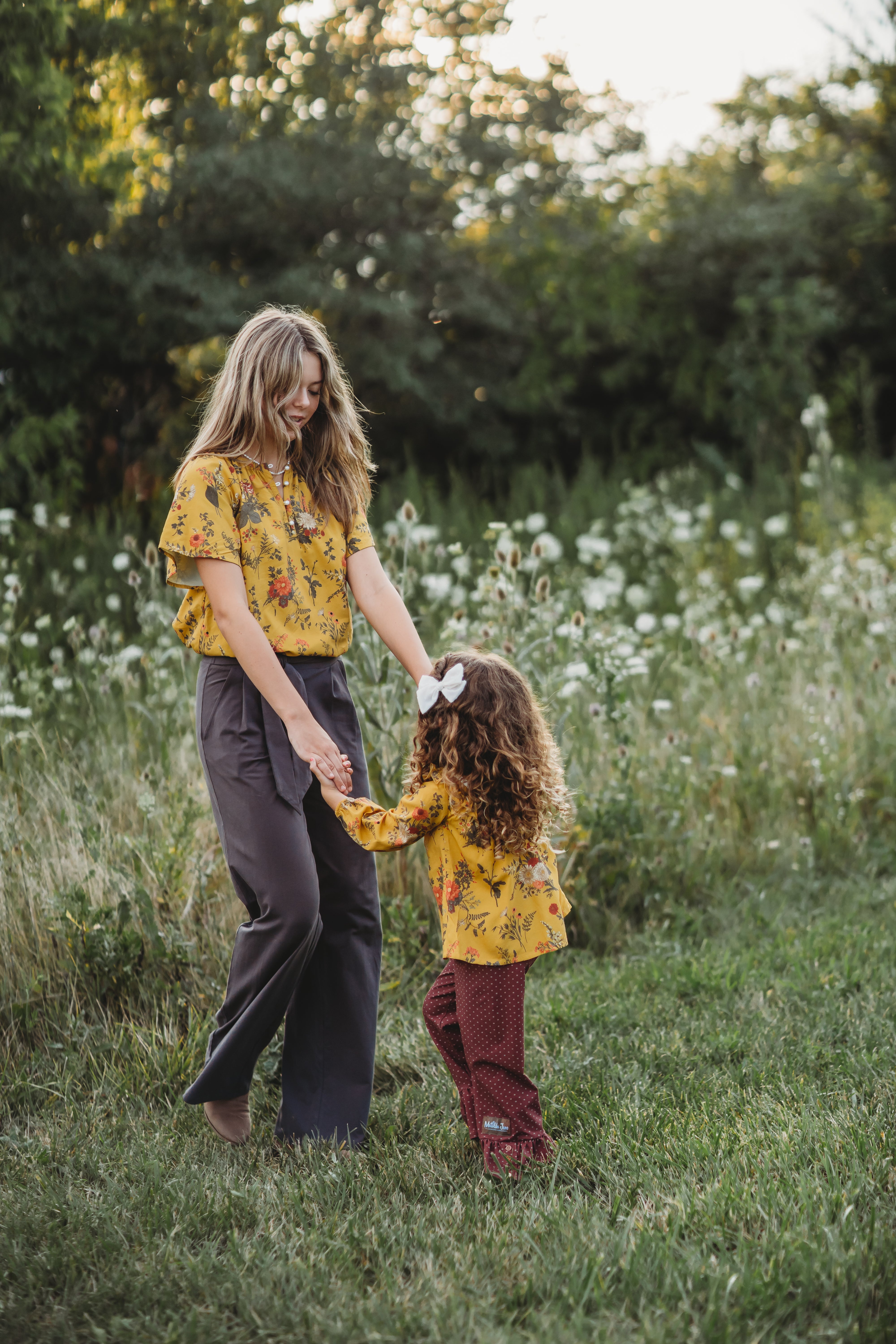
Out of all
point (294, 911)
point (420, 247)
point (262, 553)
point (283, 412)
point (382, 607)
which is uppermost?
point (420, 247)

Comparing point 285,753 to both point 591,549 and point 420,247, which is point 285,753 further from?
point 420,247

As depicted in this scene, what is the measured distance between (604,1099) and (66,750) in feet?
9.32

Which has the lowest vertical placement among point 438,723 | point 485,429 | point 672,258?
point 438,723

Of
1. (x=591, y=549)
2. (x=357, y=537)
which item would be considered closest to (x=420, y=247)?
(x=591, y=549)

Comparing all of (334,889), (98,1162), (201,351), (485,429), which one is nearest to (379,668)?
(334,889)

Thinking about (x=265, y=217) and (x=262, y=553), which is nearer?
(x=262, y=553)

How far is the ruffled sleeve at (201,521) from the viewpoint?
105 inches

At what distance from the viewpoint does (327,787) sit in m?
2.69

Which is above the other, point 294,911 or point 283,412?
point 283,412

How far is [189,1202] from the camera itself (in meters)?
2.59

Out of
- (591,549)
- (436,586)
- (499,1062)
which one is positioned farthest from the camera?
(591,549)

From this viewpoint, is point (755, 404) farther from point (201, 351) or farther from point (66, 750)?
point (66, 750)

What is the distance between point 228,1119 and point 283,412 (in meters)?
1.81

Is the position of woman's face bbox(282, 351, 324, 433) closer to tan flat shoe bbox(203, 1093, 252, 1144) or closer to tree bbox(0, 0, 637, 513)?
tan flat shoe bbox(203, 1093, 252, 1144)
